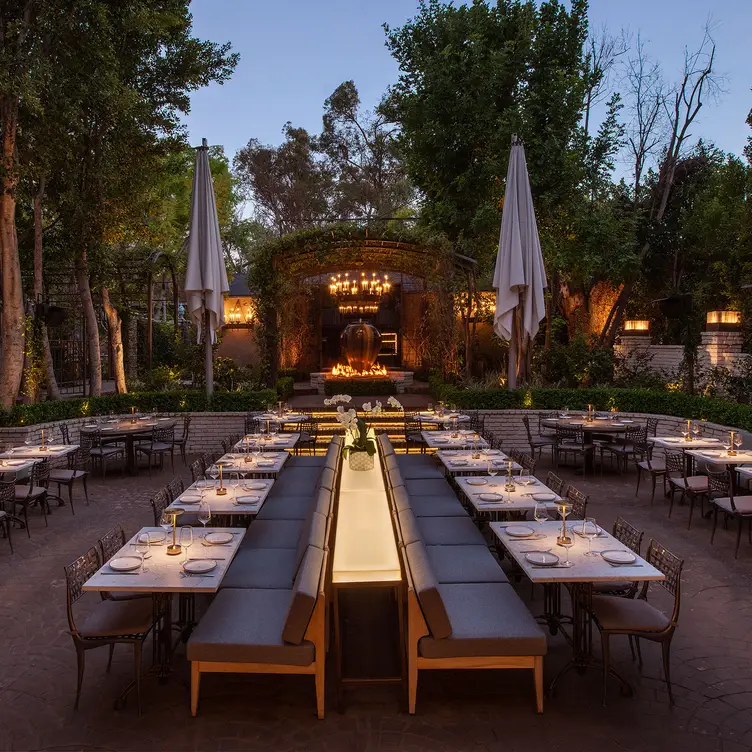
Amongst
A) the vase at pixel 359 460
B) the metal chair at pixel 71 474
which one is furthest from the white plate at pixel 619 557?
the metal chair at pixel 71 474

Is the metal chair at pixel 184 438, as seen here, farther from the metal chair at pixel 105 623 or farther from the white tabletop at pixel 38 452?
the metal chair at pixel 105 623

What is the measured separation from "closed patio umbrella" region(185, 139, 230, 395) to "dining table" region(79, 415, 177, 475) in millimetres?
1854

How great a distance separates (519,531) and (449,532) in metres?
1.17

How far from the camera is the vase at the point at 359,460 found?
6453 mm

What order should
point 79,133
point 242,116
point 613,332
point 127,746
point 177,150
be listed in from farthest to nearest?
point 242,116, point 613,332, point 177,150, point 79,133, point 127,746

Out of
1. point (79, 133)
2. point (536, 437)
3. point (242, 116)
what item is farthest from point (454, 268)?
point (242, 116)

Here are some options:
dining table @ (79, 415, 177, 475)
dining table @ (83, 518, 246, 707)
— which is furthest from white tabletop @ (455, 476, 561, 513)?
dining table @ (79, 415, 177, 475)

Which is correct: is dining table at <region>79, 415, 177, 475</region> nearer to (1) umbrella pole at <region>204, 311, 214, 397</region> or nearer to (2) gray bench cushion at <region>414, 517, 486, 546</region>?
(1) umbrella pole at <region>204, 311, 214, 397</region>

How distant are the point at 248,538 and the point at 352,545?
161 cm

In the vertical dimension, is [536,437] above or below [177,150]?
below

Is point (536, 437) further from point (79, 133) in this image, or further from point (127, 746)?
point (79, 133)

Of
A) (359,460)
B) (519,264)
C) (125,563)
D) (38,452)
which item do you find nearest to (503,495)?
(359,460)

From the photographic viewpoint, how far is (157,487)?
9.61 meters

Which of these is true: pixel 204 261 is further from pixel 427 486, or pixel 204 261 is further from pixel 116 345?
pixel 427 486
